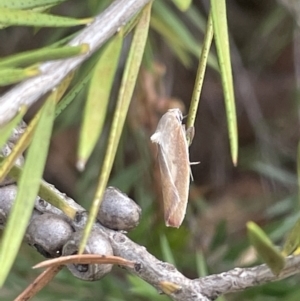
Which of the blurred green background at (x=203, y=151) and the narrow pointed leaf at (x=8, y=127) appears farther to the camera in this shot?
the blurred green background at (x=203, y=151)

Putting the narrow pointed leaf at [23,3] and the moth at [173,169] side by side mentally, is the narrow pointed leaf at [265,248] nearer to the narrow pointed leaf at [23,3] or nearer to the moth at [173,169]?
the moth at [173,169]

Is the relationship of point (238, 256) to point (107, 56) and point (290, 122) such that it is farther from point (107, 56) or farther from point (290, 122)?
point (290, 122)

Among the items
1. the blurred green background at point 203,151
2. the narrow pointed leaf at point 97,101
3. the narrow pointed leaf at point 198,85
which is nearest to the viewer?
the narrow pointed leaf at point 97,101

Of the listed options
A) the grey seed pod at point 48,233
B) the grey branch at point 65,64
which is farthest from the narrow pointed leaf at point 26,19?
the grey seed pod at point 48,233

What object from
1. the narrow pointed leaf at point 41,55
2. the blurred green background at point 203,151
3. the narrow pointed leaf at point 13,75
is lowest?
the narrow pointed leaf at point 13,75

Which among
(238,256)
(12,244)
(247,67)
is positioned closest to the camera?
(12,244)

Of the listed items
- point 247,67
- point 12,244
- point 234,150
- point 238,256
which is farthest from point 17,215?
point 247,67

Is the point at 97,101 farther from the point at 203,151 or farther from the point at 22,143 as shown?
the point at 203,151
